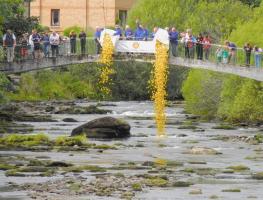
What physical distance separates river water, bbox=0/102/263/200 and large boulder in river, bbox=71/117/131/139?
1.06 m

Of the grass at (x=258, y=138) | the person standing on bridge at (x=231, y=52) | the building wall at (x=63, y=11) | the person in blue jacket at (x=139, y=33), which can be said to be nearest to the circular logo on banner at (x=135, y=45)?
the person in blue jacket at (x=139, y=33)

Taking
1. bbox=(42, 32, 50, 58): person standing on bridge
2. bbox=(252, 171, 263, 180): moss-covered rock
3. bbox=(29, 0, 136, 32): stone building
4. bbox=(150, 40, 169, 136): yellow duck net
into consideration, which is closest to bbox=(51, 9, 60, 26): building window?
bbox=(29, 0, 136, 32): stone building

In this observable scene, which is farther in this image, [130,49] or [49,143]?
[130,49]

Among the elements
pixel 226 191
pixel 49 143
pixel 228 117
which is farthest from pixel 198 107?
pixel 226 191

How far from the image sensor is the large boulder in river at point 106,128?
332 ft

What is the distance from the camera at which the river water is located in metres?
65.9

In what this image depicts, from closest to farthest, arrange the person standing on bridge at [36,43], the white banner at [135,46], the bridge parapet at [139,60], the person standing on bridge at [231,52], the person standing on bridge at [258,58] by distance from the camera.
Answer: the person standing on bridge at [258,58] < the person standing on bridge at [231,52] < the bridge parapet at [139,60] < the person standing on bridge at [36,43] < the white banner at [135,46]

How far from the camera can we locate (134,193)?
65312 millimetres

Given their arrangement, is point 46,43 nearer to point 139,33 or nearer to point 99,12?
point 139,33

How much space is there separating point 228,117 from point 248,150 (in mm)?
32249

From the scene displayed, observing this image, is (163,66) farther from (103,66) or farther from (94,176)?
(103,66)

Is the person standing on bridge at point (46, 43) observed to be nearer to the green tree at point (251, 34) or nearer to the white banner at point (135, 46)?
the white banner at point (135, 46)

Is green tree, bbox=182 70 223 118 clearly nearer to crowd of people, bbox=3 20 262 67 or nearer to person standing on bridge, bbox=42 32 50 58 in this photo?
crowd of people, bbox=3 20 262 67

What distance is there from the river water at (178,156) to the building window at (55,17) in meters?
60.2
